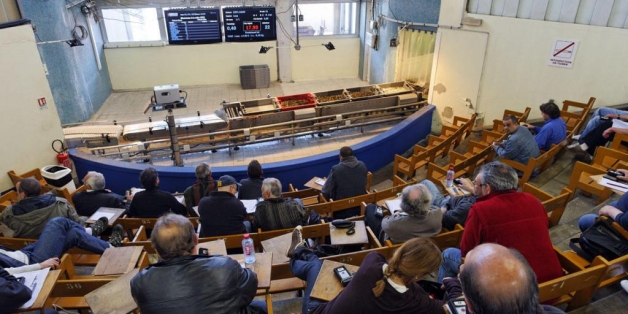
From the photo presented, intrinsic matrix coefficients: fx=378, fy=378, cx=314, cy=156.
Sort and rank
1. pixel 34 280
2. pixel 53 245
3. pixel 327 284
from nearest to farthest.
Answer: pixel 327 284 → pixel 34 280 → pixel 53 245

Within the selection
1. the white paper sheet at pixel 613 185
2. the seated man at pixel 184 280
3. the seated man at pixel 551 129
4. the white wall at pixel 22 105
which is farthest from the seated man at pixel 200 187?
the seated man at pixel 551 129

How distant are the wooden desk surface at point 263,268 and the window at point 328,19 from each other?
35.0 feet

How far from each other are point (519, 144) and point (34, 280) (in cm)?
487

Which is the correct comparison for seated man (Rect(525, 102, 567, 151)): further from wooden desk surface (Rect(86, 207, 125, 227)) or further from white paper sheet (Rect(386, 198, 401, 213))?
wooden desk surface (Rect(86, 207, 125, 227))

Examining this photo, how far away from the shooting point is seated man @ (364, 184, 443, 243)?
2830 mm

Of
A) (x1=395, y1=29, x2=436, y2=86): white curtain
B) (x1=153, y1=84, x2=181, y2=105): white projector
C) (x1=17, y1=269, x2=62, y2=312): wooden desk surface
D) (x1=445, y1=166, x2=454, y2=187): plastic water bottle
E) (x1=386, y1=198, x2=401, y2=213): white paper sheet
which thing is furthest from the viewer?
(x1=395, y1=29, x2=436, y2=86): white curtain

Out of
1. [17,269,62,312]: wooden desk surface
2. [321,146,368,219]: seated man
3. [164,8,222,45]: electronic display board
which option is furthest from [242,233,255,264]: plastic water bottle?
[164,8,222,45]: electronic display board

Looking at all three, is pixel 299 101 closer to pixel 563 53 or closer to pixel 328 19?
pixel 563 53

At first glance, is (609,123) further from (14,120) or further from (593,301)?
(14,120)

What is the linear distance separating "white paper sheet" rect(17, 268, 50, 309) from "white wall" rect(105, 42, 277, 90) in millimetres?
9900

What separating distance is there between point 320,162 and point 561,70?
3.90 metres

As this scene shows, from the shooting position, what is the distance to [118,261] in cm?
271

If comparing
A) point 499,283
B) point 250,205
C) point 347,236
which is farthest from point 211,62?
point 499,283

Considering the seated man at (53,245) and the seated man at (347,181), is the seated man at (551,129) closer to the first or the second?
the seated man at (347,181)
